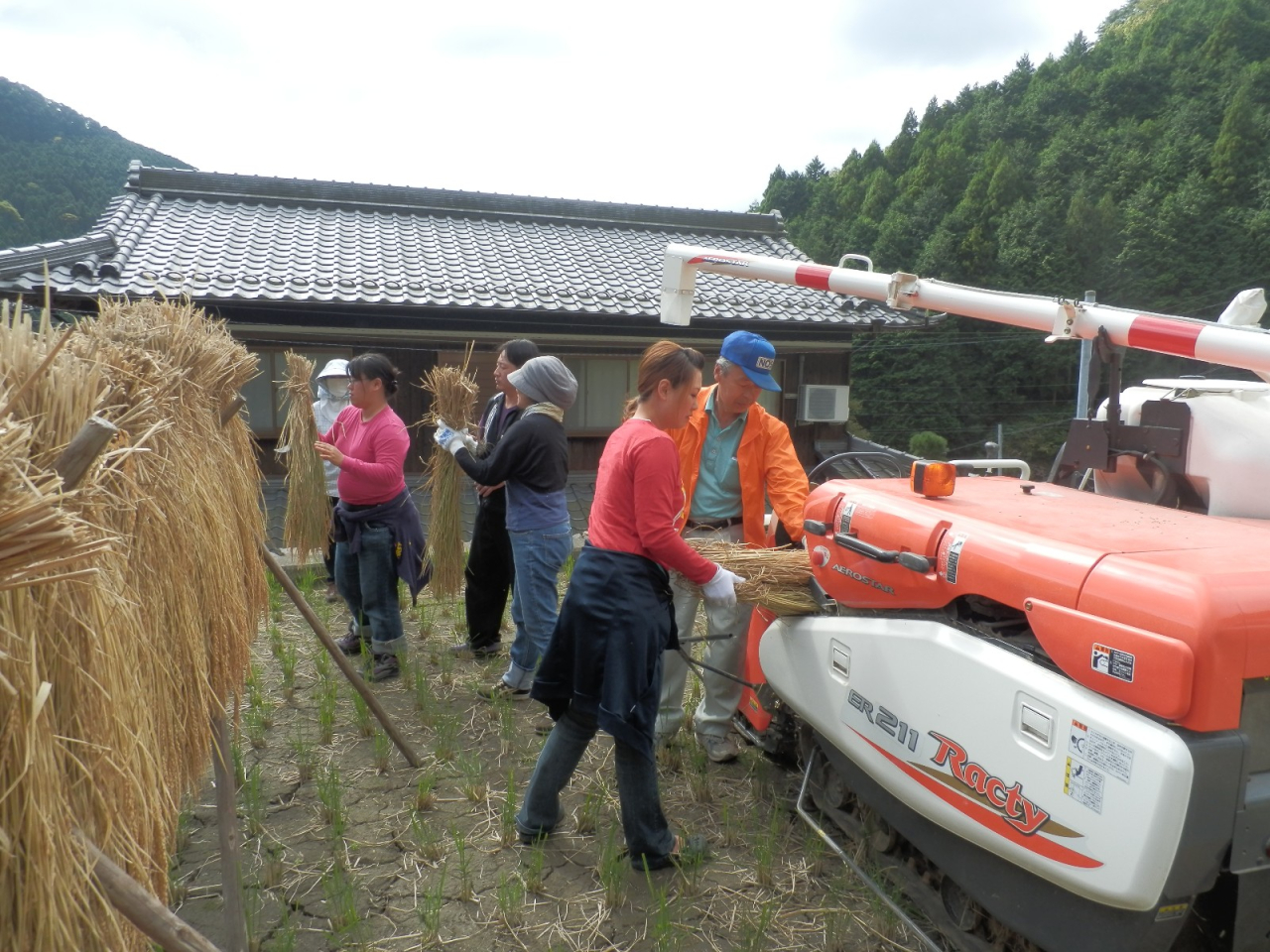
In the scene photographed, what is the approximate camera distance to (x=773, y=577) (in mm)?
2775

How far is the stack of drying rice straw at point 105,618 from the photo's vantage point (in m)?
0.94

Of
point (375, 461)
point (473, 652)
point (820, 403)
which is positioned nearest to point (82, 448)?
point (375, 461)

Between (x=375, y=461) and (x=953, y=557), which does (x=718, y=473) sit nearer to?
(x=953, y=557)

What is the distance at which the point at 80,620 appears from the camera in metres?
1.10

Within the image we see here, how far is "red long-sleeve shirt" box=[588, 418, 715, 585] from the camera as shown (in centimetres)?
245

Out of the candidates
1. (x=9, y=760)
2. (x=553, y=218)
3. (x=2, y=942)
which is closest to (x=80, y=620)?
(x=9, y=760)

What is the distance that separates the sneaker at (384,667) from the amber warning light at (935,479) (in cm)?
292

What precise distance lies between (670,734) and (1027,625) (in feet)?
6.03

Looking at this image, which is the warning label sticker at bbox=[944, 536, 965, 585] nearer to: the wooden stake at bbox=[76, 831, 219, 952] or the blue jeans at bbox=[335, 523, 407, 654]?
the wooden stake at bbox=[76, 831, 219, 952]

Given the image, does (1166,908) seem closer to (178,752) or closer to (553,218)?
(178,752)

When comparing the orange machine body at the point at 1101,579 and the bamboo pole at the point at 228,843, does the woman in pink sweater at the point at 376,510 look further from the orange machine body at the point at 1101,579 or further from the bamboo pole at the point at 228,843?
the orange machine body at the point at 1101,579

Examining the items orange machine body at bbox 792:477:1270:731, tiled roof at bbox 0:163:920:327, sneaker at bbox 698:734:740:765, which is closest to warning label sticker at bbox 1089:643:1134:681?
orange machine body at bbox 792:477:1270:731

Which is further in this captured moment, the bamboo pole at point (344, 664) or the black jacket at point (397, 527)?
the black jacket at point (397, 527)

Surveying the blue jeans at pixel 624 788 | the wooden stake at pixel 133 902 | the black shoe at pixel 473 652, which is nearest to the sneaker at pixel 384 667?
the black shoe at pixel 473 652
